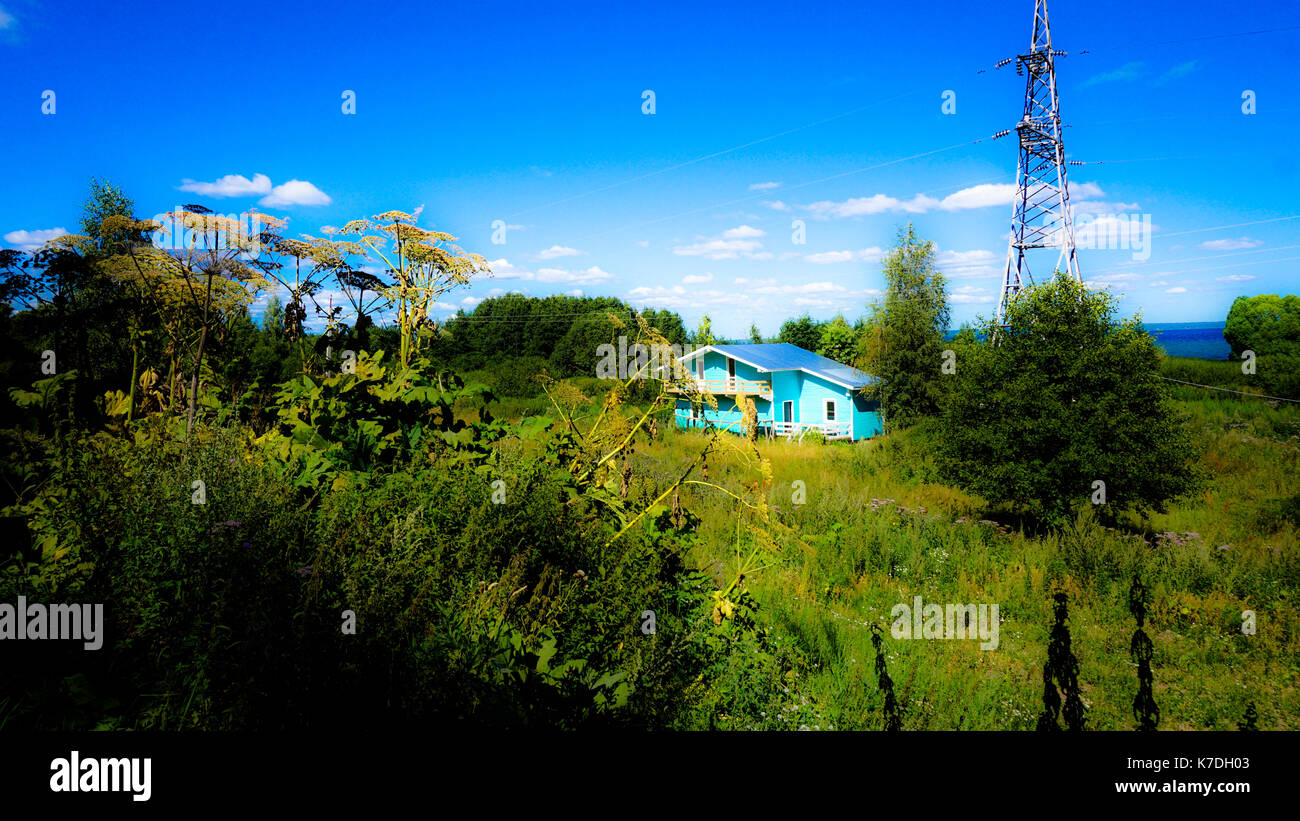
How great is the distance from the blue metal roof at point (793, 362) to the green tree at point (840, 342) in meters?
20.7

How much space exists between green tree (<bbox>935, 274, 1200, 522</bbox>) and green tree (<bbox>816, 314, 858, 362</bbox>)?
139 ft

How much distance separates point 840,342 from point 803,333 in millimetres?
11662

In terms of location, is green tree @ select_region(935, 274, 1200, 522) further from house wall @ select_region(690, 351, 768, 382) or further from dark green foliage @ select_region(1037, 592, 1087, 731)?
house wall @ select_region(690, 351, 768, 382)

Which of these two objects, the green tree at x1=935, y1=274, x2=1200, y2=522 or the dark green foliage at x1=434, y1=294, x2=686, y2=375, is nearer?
the green tree at x1=935, y1=274, x2=1200, y2=522

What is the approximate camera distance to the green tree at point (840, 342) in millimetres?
54188

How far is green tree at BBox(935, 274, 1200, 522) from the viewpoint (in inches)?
406

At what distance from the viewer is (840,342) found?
56031mm

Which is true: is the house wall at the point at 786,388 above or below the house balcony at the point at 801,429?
above

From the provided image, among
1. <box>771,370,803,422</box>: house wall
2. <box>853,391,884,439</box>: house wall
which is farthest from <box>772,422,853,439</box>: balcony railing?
<box>771,370,803,422</box>: house wall

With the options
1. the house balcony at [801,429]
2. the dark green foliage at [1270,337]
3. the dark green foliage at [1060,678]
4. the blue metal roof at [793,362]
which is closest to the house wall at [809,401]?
the house balcony at [801,429]

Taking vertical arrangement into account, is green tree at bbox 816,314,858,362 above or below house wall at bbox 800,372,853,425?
above

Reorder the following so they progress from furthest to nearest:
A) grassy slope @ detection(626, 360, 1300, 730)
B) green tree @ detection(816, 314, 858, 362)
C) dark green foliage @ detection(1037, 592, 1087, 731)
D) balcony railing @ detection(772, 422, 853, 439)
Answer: green tree @ detection(816, 314, 858, 362) < balcony railing @ detection(772, 422, 853, 439) < grassy slope @ detection(626, 360, 1300, 730) < dark green foliage @ detection(1037, 592, 1087, 731)

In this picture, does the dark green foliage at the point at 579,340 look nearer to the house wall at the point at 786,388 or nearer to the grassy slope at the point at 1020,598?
the house wall at the point at 786,388
